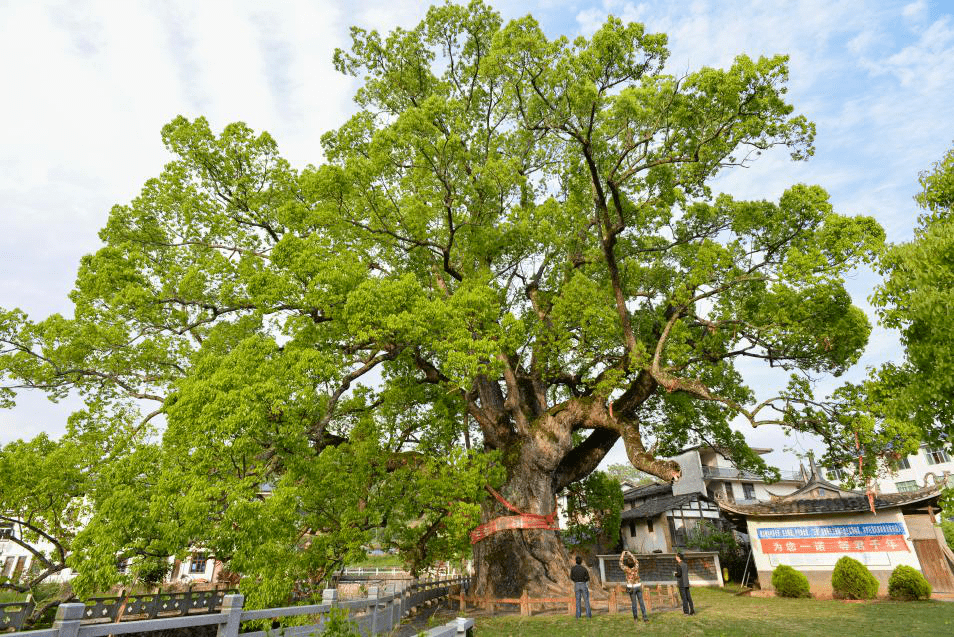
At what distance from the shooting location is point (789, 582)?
17203mm

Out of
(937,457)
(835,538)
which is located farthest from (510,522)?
(937,457)

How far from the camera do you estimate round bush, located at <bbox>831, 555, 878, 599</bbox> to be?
1577cm

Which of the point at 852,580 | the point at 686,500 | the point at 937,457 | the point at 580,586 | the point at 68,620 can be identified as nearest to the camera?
the point at 68,620

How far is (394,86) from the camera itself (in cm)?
1911

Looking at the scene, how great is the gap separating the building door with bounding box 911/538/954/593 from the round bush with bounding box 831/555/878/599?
1851 millimetres

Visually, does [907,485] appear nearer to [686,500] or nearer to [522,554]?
[686,500]

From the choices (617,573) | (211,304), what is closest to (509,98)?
(211,304)

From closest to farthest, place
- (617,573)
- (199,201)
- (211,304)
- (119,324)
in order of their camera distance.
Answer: (119,324) → (211,304) → (199,201) → (617,573)

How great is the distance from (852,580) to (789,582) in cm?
193

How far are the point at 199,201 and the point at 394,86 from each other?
884 centimetres

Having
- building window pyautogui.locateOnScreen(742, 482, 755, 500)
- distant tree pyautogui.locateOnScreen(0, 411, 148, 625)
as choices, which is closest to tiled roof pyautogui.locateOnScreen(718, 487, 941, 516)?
building window pyautogui.locateOnScreen(742, 482, 755, 500)

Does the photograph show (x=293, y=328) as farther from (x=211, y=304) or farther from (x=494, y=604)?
(x=494, y=604)

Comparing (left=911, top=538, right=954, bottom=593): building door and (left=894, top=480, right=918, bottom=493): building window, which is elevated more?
(left=894, top=480, right=918, bottom=493): building window

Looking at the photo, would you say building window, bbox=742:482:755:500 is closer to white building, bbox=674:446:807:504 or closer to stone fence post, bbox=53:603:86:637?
white building, bbox=674:446:807:504
